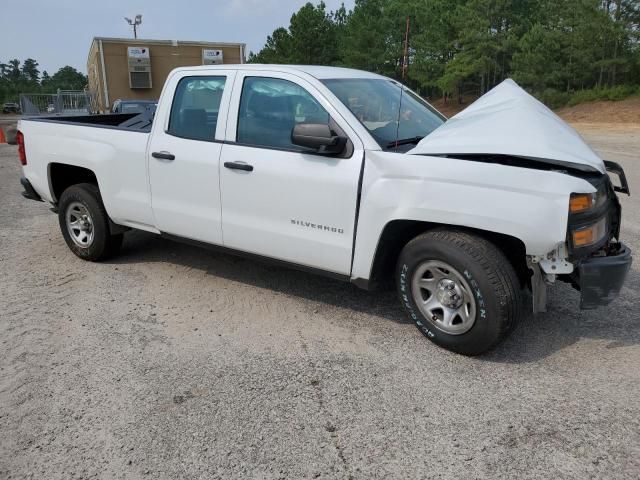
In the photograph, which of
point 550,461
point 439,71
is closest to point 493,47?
point 439,71

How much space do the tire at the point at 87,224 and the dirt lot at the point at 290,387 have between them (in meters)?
0.50

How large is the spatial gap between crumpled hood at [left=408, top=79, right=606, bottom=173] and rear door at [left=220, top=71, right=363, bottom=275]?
608 millimetres

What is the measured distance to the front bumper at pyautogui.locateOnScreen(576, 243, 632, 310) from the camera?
11.3 ft

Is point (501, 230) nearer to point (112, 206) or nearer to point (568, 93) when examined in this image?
point (112, 206)

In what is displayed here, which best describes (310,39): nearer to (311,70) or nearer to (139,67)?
(139,67)

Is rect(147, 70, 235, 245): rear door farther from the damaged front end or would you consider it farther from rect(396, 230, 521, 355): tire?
the damaged front end

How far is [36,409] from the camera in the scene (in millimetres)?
3273

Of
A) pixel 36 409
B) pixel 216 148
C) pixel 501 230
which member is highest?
pixel 216 148

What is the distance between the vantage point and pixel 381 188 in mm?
3801

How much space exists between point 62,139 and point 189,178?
1796mm

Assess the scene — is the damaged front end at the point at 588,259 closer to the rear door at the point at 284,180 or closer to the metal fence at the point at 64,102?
the rear door at the point at 284,180

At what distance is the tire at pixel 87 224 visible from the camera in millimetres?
5555

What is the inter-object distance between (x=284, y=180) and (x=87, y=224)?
2627 millimetres

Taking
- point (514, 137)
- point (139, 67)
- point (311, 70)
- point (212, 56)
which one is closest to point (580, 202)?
point (514, 137)
